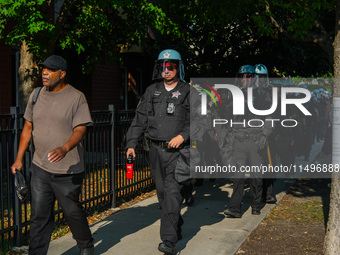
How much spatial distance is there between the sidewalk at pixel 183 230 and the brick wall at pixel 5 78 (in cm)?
555

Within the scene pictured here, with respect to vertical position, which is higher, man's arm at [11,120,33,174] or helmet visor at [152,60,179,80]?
helmet visor at [152,60,179,80]

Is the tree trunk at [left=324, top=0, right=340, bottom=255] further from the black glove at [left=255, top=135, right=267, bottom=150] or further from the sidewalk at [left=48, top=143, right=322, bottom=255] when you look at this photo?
the black glove at [left=255, top=135, right=267, bottom=150]

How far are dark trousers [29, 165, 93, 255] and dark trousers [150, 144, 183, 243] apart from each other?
1.00 metres

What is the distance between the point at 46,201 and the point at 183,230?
223 centimetres

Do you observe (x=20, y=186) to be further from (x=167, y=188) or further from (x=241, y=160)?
(x=241, y=160)

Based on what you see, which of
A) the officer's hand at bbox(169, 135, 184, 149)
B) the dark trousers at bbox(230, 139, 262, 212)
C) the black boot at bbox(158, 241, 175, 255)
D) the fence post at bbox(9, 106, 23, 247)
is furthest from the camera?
the dark trousers at bbox(230, 139, 262, 212)

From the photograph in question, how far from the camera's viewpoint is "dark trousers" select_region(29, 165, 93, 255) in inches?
181

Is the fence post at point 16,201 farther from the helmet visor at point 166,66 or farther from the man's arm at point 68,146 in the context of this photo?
the helmet visor at point 166,66

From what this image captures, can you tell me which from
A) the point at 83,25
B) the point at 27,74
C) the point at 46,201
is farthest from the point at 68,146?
the point at 27,74

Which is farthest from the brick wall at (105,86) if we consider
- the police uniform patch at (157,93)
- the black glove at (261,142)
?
the police uniform patch at (157,93)

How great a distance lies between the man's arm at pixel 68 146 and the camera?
4.21m

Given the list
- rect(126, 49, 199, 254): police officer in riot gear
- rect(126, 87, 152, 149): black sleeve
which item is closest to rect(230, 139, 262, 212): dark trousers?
rect(126, 49, 199, 254): police officer in riot gear

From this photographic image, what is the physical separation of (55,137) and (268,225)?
3.48 metres

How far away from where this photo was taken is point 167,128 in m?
5.43
